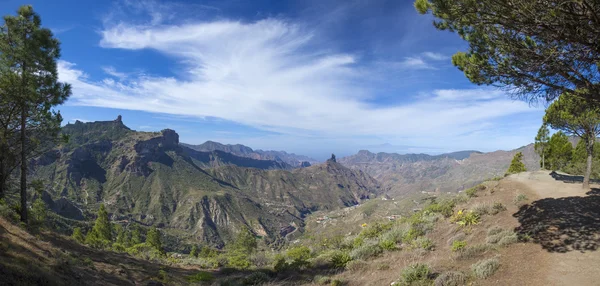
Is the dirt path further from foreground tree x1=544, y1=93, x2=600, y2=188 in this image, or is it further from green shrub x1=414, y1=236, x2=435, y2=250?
green shrub x1=414, y1=236, x2=435, y2=250

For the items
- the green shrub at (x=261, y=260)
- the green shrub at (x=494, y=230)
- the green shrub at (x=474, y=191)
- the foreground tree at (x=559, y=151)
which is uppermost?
the foreground tree at (x=559, y=151)

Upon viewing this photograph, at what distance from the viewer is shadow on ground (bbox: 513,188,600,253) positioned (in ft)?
32.0

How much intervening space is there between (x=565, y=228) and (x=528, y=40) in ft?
26.7

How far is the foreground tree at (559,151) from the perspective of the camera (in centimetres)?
3247

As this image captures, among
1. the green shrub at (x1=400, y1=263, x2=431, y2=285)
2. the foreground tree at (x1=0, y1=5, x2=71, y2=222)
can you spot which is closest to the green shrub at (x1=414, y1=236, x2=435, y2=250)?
the green shrub at (x1=400, y1=263, x2=431, y2=285)

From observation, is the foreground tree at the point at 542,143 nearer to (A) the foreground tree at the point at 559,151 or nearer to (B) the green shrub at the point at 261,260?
(A) the foreground tree at the point at 559,151

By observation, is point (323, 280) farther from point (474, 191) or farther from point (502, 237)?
point (474, 191)

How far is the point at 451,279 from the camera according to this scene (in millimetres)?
8008

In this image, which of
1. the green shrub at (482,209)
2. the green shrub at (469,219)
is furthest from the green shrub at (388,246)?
the green shrub at (482,209)

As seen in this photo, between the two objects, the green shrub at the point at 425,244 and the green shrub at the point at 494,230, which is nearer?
the green shrub at the point at 494,230

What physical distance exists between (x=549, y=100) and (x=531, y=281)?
20.9 feet

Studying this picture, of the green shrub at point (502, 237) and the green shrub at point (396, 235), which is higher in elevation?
the green shrub at point (502, 237)

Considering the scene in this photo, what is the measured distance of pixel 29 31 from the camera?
14.4 m

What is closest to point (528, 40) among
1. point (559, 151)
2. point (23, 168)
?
point (23, 168)
